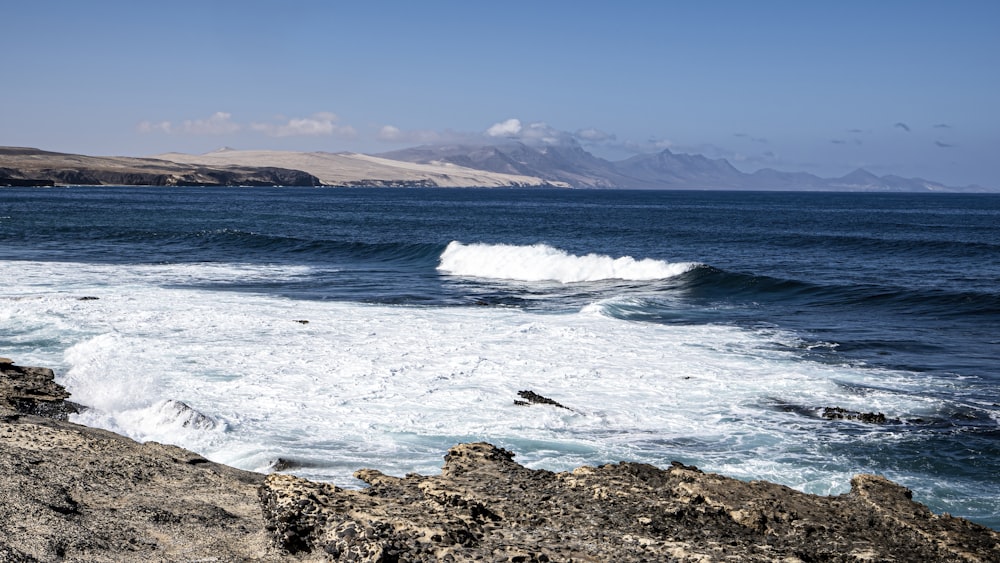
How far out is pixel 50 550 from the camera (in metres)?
6.46

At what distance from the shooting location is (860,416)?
540 inches

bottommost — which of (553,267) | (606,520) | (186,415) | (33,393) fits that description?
(186,415)

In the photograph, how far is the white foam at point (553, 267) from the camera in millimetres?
37375

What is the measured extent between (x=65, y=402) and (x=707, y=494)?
32.8 feet

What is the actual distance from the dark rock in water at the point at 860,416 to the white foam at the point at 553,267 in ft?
73.2

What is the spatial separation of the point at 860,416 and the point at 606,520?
804 cm

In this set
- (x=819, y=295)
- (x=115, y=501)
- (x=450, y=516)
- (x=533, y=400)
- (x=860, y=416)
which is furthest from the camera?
(x=819, y=295)

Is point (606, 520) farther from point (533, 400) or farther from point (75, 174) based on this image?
point (75, 174)

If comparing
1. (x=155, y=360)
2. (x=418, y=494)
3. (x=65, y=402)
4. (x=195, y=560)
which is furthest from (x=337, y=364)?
(x=195, y=560)

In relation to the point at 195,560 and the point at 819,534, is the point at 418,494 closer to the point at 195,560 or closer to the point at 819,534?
the point at 195,560

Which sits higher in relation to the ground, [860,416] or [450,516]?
[450,516]

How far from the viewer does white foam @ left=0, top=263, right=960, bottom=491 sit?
1157 cm

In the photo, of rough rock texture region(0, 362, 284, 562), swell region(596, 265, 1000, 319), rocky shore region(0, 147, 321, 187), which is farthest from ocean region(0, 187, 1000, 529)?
rocky shore region(0, 147, 321, 187)

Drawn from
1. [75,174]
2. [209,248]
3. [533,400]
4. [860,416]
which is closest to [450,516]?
[533,400]
